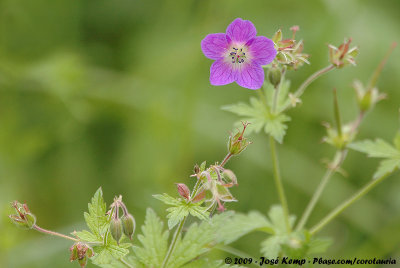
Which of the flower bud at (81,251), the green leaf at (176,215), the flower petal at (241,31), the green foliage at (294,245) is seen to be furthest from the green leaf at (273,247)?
the flower petal at (241,31)

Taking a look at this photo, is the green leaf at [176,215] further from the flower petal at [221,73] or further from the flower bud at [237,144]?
the flower petal at [221,73]

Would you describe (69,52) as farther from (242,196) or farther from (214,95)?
(242,196)

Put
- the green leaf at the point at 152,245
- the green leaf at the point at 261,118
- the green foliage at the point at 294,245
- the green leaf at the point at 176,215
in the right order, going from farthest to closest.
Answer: the green foliage at the point at 294,245 < the green leaf at the point at 261,118 < the green leaf at the point at 152,245 < the green leaf at the point at 176,215

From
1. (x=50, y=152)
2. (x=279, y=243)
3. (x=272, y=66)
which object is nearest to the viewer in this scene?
(x=272, y=66)

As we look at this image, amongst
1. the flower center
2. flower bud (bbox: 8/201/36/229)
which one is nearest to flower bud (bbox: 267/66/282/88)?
the flower center

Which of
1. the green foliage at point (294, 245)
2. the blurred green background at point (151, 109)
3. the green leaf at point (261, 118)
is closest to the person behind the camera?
the green leaf at point (261, 118)

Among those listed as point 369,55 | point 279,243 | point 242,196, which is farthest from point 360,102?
point 369,55

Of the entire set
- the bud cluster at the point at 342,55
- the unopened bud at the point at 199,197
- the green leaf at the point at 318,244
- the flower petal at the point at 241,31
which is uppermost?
the bud cluster at the point at 342,55
